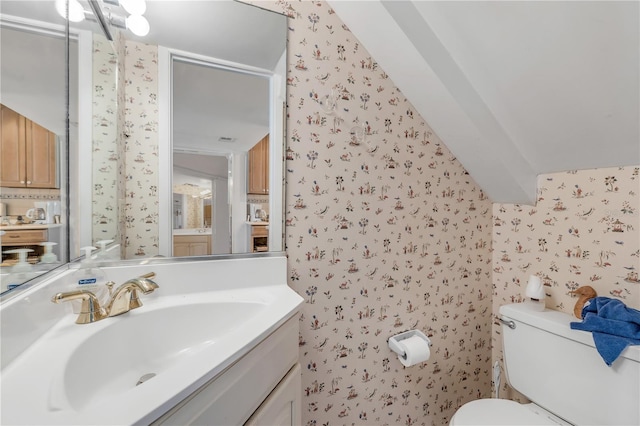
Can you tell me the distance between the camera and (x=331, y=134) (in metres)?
1.21

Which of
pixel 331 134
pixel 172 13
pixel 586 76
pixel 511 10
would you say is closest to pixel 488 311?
pixel 586 76

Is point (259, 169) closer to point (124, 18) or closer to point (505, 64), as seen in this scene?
point (124, 18)

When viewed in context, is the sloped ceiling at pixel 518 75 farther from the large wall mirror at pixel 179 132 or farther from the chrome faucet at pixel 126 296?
the chrome faucet at pixel 126 296

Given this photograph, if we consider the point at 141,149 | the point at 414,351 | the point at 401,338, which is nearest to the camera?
the point at 141,149

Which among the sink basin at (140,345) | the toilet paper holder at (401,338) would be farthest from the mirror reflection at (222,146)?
the toilet paper holder at (401,338)

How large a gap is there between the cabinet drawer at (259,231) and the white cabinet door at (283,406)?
477 mm

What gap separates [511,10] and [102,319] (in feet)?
4.99

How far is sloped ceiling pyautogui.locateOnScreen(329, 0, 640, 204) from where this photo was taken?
0.90 meters

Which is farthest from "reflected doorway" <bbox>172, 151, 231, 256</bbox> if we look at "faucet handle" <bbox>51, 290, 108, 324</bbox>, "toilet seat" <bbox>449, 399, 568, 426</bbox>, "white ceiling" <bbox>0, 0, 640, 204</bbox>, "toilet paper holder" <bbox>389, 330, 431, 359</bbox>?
"toilet seat" <bbox>449, 399, 568, 426</bbox>

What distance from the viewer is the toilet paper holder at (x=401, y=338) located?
1266mm

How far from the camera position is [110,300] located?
0.78m

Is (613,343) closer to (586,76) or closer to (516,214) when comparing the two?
(516,214)

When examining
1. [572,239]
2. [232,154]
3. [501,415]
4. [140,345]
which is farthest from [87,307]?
[572,239]

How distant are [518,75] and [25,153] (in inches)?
59.7
